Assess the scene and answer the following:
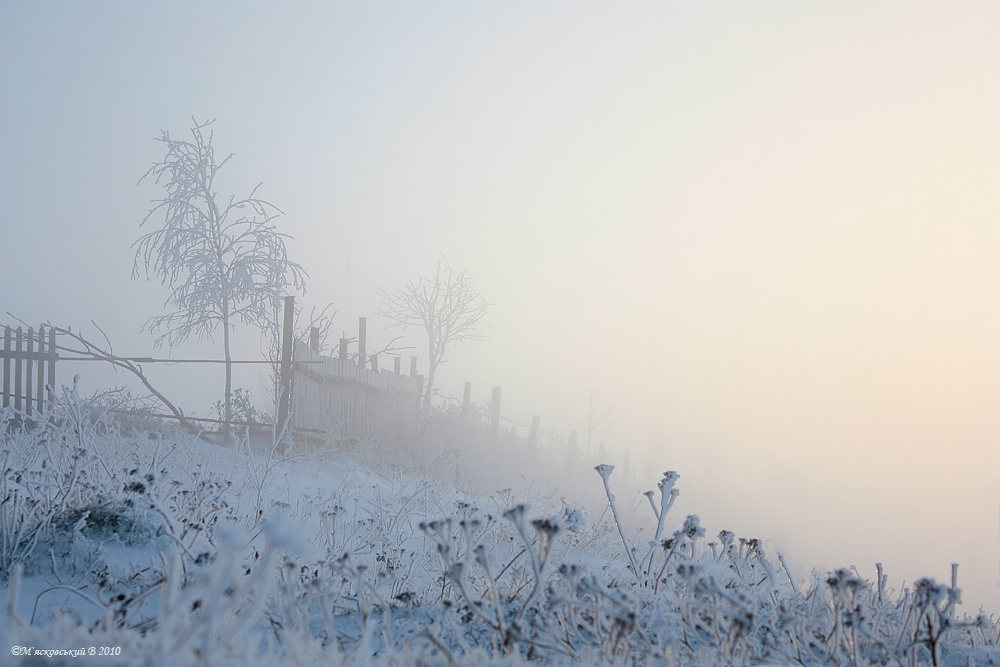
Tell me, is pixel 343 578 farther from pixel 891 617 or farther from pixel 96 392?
pixel 96 392

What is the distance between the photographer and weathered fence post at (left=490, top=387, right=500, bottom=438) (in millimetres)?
25280

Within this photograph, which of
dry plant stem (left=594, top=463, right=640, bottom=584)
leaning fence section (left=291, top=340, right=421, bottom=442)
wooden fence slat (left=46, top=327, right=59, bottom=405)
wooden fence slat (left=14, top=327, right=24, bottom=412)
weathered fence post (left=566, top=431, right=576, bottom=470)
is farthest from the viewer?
weathered fence post (left=566, top=431, right=576, bottom=470)

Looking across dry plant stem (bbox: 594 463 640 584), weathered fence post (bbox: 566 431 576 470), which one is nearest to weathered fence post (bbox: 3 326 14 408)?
dry plant stem (bbox: 594 463 640 584)

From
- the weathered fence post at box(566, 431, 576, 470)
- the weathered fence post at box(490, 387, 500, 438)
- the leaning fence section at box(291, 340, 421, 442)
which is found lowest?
the weathered fence post at box(566, 431, 576, 470)

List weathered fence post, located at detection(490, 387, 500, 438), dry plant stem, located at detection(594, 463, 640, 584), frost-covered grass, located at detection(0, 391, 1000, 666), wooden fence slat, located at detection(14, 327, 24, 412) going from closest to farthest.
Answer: frost-covered grass, located at detection(0, 391, 1000, 666) < dry plant stem, located at detection(594, 463, 640, 584) < wooden fence slat, located at detection(14, 327, 24, 412) < weathered fence post, located at detection(490, 387, 500, 438)

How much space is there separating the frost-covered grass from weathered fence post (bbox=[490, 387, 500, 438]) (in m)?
21.1

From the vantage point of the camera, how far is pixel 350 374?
43.8 ft

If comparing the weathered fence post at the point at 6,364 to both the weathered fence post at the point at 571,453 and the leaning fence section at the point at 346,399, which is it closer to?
the leaning fence section at the point at 346,399

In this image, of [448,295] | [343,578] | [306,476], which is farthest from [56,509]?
[448,295]

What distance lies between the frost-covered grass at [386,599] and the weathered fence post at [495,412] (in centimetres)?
2114

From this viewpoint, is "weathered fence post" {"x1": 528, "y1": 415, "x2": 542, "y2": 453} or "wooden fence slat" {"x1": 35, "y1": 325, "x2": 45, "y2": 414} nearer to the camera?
"wooden fence slat" {"x1": 35, "y1": 325, "x2": 45, "y2": 414}

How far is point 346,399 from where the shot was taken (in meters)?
13.3

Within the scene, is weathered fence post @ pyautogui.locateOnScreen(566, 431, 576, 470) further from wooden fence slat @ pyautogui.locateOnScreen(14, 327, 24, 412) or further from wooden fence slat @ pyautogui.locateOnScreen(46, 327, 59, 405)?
wooden fence slat @ pyautogui.locateOnScreen(14, 327, 24, 412)

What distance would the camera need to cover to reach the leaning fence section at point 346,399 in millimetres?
11227
